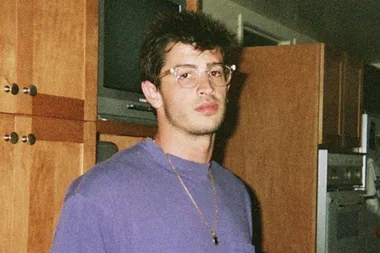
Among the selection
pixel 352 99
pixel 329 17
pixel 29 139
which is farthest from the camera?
pixel 329 17

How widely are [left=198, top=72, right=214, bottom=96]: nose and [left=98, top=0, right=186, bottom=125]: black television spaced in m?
0.40

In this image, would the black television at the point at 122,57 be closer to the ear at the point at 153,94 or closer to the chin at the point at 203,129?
the ear at the point at 153,94

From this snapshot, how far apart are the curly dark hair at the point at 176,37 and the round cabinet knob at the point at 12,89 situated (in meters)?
0.36

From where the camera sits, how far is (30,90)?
53.2 inches

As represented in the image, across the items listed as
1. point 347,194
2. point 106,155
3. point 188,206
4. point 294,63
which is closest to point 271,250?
point 347,194

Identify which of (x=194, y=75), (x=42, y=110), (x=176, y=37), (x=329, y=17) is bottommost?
(x=42, y=110)

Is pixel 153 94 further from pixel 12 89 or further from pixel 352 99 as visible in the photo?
pixel 352 99

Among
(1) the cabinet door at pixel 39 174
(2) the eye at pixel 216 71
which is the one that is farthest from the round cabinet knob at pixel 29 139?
(2) the eye at pixel 216 71

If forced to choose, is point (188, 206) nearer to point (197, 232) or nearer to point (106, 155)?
point (197, 232)

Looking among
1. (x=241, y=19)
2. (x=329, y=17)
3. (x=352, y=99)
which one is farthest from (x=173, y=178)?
(x=329, y=17)

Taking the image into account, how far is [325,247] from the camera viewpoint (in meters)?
2.72

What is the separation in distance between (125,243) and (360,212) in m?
2.34

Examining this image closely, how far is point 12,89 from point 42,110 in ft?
0.40

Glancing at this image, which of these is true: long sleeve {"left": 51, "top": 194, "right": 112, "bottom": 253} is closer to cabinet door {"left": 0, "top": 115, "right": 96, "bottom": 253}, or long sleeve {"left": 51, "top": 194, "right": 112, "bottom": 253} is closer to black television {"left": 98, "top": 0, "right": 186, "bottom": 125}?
cabinet door {"left": 0, "top": 115, "right": 96, "bottom": 253}
